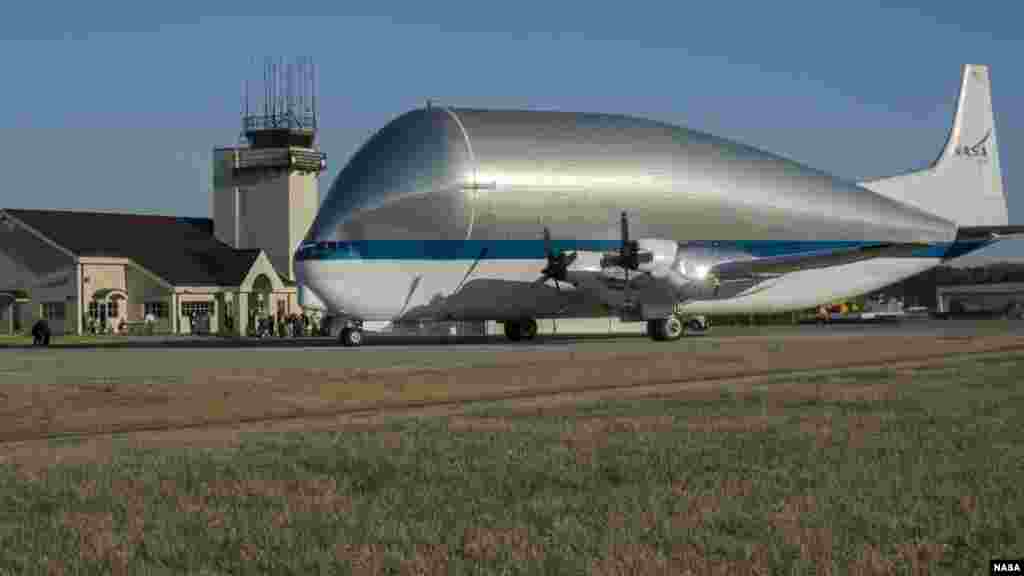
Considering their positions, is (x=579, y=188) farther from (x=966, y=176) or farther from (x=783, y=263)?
(x=966, y=176)

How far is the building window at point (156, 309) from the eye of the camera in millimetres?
78550

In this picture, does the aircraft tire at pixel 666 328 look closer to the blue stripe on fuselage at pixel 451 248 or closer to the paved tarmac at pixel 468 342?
the paved tarmac at pixel 468 342

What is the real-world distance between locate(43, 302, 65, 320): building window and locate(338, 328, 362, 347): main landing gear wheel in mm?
37985

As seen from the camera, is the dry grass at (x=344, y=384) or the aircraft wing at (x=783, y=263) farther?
the aircraft wing at (x=783, y=263)

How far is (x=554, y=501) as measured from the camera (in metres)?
10.1

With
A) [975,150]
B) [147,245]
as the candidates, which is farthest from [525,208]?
[147,245]

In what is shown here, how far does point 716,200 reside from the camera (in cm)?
5106

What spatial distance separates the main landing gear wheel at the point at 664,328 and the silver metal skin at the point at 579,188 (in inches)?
142

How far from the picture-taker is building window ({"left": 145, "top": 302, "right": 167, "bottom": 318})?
7855 centimetres

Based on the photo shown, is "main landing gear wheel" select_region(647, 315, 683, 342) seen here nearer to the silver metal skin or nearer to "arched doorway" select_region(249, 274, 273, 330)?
the silver metal skin

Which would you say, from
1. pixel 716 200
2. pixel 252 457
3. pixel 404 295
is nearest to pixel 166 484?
pixel 252 457

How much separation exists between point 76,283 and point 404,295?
38909 millimetres

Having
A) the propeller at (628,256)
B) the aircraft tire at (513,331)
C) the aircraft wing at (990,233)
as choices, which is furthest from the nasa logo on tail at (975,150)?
the aircraft tire at (513,331)

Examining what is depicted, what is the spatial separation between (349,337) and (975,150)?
34.6 m
